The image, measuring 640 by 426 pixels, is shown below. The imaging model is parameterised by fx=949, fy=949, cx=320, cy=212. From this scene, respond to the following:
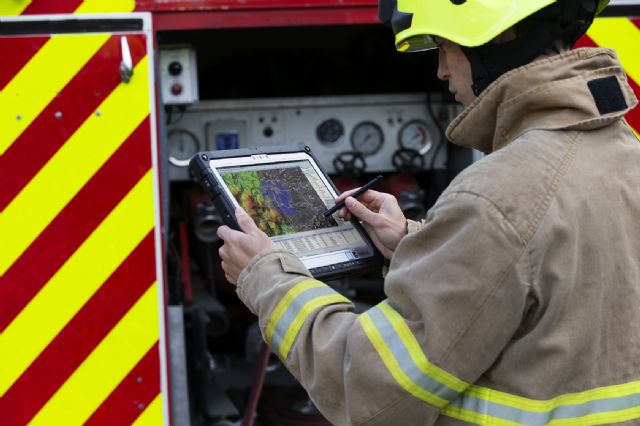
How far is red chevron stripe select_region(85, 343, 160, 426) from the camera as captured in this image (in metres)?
2.47

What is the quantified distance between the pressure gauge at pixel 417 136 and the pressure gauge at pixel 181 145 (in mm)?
665

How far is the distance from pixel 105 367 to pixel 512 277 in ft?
4.66

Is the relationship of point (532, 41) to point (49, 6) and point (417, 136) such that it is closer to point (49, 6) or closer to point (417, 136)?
point (49, 6)

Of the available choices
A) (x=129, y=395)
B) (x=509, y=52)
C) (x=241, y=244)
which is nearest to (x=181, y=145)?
(x=129, y=395)

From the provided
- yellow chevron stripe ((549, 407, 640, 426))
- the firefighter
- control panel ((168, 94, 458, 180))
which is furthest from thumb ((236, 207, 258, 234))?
control panel ((168, 94, 458, 180))

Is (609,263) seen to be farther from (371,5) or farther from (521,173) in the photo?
(371,5)

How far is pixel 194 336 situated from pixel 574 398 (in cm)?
175

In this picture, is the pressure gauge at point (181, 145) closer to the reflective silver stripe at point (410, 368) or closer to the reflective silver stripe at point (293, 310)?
the reflective silver stripe at point (293, 310)

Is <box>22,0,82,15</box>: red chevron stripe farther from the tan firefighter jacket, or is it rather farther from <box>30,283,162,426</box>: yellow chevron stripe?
the tan firefighter jacket

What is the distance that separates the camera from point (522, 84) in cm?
148

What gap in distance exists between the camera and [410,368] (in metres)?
1.41

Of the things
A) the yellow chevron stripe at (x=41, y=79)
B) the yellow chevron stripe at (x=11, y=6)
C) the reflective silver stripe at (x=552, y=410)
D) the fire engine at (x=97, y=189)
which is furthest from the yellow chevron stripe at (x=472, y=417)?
the yellow chevron stripe at (x=11, y=6)

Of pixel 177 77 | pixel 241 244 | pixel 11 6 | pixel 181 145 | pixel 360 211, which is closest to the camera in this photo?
pixel 241 244

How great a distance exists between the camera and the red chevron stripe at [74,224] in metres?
2.39
